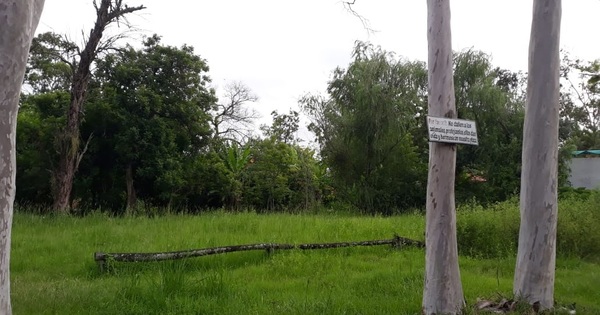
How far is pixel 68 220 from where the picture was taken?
1432cm

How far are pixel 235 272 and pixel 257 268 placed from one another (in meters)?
0.43

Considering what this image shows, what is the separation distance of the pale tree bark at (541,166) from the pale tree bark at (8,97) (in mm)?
5223

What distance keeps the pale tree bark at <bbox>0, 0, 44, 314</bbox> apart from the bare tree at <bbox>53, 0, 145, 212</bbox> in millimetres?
12227

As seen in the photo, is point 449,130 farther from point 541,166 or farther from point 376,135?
point 376,135

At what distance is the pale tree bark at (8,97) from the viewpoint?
4.04 meters

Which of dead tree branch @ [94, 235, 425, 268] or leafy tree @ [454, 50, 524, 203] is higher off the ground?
leafy tree @ [454, 50, 524, 203]

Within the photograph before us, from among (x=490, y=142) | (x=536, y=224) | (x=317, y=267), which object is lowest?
(x=317, y=267)

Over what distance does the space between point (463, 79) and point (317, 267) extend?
18509 millimetres

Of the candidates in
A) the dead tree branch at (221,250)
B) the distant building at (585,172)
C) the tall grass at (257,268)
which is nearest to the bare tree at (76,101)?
the tall grass at (257,268)

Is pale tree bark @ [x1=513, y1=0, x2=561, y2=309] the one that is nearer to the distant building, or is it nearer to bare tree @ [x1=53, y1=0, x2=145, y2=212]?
bare tree @ [x1=53, y1=0, x2=145, y2=212]

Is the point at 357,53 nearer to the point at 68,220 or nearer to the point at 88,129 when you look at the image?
the point at 88,129

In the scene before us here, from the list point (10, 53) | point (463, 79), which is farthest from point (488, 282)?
point (463, 79)

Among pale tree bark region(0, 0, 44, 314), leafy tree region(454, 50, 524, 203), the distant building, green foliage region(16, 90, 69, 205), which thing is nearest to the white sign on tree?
pale tree bark region(0, 0, 44, 314)

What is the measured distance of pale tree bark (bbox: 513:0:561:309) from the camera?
6184mm
